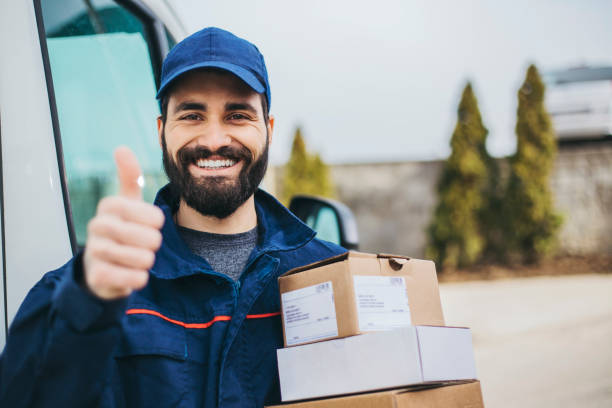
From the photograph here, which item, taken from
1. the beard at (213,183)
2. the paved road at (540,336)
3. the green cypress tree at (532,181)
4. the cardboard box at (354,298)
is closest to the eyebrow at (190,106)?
the beard at (213,183)

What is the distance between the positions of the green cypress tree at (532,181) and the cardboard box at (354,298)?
28.5ft

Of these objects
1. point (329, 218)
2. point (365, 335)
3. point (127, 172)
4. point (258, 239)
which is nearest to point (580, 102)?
point (329, 218)

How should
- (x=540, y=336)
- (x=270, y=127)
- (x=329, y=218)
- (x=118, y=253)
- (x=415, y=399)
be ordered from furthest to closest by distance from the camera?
(x=540, y=336) → (x=329, y=218) → (x=270, y=127) → (x=415, y=399) → (x=118, y=253)

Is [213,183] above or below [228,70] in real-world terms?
below

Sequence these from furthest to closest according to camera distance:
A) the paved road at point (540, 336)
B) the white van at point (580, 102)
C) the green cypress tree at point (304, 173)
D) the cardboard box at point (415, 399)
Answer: the green cypress tree at point (304, 173), the white van at point (580, 102), the paved road at point (540, 336), the cardboard box at point (415, 399)

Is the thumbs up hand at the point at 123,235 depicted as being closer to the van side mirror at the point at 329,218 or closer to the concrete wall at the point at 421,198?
the van side mirror at the point at 329,218

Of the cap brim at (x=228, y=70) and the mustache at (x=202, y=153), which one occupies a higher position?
the cap brim at (x=228, y=70)

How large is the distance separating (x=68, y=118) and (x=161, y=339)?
0.87 meters

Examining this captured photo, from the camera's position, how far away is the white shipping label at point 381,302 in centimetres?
131

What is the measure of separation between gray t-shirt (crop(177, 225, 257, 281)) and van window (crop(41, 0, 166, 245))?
376 millimetres

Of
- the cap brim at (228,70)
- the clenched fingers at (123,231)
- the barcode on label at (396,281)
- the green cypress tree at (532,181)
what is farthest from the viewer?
the green cypress tree at (532,181)

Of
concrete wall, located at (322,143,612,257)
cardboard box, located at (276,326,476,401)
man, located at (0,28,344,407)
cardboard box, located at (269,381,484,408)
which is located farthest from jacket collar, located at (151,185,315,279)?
concrete wall, located at (322,143,612,257)

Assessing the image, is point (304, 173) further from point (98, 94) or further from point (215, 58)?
point (215, 58)

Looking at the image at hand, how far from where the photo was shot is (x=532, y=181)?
940 centimetres
